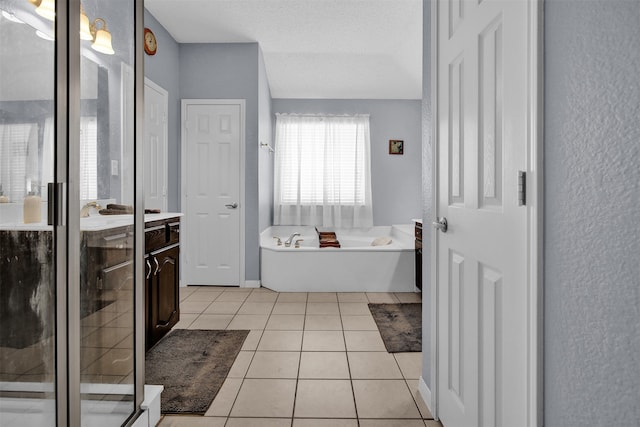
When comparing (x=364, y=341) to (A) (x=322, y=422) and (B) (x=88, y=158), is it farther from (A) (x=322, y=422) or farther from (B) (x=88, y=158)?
(B) (x=88, y=158)

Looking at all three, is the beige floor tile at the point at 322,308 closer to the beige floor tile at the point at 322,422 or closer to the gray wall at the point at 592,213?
the beige floor tile at the point at 322,422

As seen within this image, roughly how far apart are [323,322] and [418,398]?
135 cm

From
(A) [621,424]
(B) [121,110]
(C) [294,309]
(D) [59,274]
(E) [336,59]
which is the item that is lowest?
(C) [294,309]

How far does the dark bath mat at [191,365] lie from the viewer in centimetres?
199

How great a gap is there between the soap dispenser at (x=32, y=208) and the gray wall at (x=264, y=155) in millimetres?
3565

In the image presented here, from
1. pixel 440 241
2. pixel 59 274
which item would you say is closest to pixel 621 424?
pixel 440 241

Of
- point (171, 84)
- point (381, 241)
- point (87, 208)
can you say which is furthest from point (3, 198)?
point (381, 241)

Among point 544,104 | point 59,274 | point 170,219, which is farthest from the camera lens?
point 170,219

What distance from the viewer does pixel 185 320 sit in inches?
131

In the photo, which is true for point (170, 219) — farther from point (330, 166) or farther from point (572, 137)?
point (330, 166)

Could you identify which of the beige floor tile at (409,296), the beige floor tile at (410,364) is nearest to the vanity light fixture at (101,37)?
the beige floor tile at (410,364)

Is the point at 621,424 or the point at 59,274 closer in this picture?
the point at 621,424

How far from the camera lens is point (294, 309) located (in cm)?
366

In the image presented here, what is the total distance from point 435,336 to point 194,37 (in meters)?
4.10
